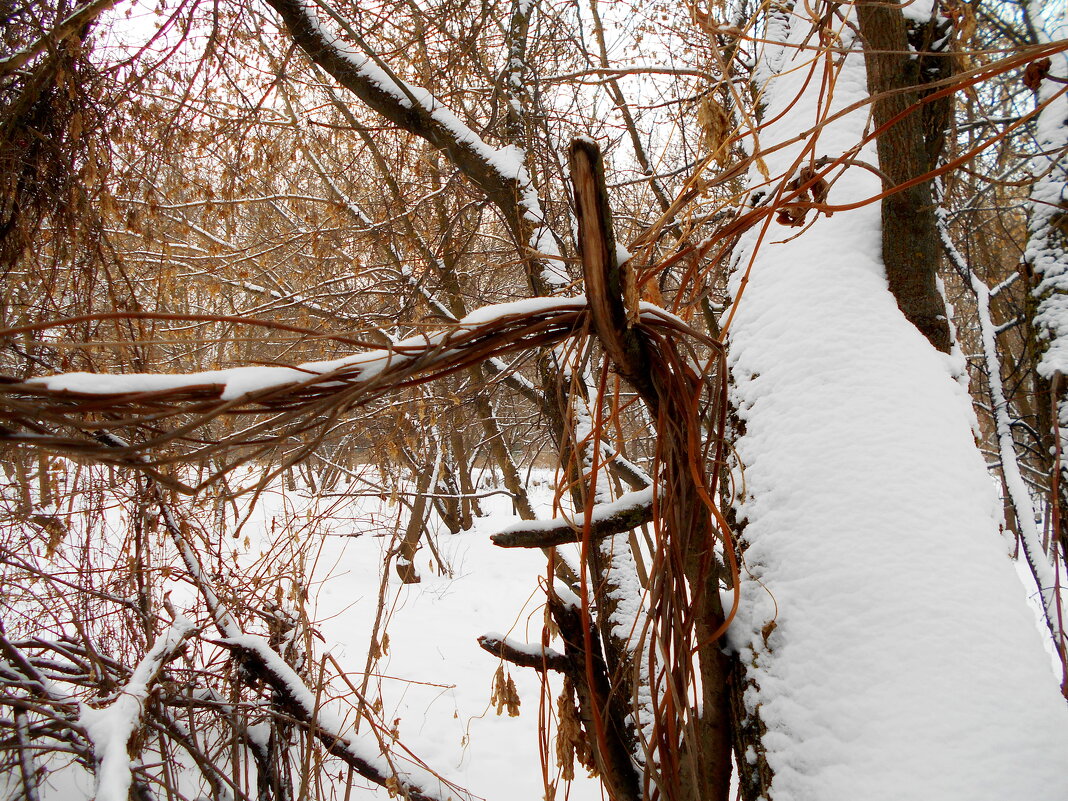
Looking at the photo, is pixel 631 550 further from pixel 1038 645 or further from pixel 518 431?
pixel 518 431

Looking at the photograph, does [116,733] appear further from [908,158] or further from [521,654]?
[908,158]

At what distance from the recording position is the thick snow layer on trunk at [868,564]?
82 centimetres

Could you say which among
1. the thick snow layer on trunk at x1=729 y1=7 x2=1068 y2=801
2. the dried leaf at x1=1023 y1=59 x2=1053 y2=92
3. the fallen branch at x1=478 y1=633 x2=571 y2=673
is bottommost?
the fallen branch at x1=478 y1=633 x2=571 y2=673

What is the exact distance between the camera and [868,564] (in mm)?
954

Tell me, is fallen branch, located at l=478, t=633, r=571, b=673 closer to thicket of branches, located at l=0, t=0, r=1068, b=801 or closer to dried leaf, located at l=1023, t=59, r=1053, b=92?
thicket of branches, located at l=0, t=0, r=1068, b=801

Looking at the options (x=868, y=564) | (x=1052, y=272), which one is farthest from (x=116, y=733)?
(x=1052, y=272)

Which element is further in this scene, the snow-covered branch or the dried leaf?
the snow-covered branch

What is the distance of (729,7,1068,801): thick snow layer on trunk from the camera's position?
818mm

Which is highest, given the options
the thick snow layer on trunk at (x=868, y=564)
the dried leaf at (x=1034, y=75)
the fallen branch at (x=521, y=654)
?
the dried leaf at (x=1034, y=75)

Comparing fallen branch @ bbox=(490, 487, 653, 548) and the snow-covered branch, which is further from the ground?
fallen branch @ bbox=(490, 487, 653, 548)

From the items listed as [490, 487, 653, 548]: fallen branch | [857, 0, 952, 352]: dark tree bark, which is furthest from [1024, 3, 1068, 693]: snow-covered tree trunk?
[490, 487, 653, 548]: fallen branch

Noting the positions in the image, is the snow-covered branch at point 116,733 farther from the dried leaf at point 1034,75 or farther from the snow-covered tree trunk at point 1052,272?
the snow-covered tree trunk at point 1052,272

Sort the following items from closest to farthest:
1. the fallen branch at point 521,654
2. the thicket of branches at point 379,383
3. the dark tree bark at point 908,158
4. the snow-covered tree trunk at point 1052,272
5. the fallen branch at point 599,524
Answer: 1. the thicket of branches at point 379,383
2. the dark tree bark at point 908,158
3. the fallen branch at point 599,524
4. the fallen branch at point 521,654
5. the snow-covered tree trunk at point 1052,272

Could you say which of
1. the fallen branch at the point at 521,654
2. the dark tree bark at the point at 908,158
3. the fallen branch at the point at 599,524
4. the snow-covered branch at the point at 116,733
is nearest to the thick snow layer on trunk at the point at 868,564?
the dark tree bark at the point at 908,158
